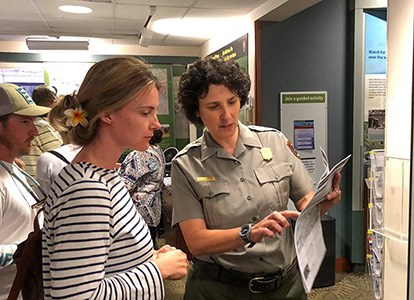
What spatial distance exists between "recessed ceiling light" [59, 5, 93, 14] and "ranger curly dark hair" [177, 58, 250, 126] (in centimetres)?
260

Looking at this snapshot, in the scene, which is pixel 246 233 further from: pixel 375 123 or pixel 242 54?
pixel 242 54

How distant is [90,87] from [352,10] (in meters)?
3.40

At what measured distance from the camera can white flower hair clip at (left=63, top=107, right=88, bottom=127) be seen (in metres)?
1.06

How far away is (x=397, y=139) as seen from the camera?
81.0 inches

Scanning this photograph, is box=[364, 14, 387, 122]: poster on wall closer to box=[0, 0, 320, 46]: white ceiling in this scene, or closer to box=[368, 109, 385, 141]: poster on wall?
box=[368, 109, 385, 141]: poster on wall

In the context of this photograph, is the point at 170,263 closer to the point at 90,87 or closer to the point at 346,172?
the point at 90,87

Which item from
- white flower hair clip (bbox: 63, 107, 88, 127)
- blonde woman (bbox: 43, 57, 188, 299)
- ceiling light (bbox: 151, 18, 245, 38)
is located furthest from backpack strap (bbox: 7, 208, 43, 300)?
ceiling light (bbox: 151, 18, 245, 38)

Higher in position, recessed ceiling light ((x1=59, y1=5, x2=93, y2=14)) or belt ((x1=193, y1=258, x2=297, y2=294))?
recessed ceiling light ((x1=59, y1=5, x2=93, y2=14))

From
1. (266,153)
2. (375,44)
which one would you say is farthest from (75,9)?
(266,153)

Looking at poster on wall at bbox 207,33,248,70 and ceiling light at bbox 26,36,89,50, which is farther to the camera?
ceiling light at bbox 26,36,89,50

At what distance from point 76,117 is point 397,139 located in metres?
1.67

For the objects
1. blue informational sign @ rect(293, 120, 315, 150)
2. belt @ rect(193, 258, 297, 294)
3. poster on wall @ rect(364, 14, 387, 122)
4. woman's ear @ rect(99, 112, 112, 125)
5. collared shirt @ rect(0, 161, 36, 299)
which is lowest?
belt @ rect(193, 258, 297, 294)

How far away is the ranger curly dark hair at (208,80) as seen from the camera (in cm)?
151

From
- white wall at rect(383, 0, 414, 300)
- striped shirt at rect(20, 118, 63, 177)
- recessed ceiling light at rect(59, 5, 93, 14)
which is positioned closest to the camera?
white wall at rect(383, 0, 414, 300)
